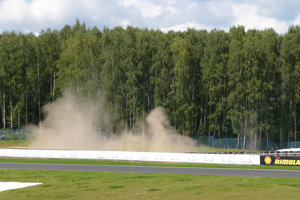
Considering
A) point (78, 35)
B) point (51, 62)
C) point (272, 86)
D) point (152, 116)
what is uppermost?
point (78, 35)

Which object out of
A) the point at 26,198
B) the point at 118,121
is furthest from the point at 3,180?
the point at 118,121

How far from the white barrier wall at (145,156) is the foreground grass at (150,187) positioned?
11028 mm

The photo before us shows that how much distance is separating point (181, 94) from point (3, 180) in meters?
50.8

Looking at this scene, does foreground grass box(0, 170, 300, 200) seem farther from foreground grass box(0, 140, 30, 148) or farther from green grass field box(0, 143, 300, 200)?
foreground grass box(0, 140, 30, 148)

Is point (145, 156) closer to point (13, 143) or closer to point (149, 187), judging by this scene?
point (149, 187)

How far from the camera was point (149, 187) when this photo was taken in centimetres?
2483

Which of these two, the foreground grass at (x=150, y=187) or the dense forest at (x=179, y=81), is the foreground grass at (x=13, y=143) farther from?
the foreground grass at (x=150, y=187)

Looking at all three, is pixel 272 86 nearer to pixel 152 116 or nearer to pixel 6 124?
pixel 152 116

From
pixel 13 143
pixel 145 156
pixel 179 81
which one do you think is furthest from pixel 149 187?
pixel 13 143

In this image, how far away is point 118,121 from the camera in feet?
258

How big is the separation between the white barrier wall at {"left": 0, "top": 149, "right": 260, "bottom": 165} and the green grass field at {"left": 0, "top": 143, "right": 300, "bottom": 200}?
10.9 meters

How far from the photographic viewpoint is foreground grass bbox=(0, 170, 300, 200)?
21.7 meters

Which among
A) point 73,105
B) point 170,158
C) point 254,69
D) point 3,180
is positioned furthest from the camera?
point 73,105

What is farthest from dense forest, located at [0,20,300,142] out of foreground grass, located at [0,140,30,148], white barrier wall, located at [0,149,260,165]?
white barrier wall, located at [0,149,260,165]
